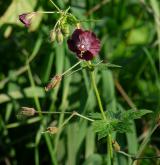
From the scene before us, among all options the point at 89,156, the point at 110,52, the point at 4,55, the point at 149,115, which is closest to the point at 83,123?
the point at 89,156

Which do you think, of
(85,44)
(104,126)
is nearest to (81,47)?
(85,44)

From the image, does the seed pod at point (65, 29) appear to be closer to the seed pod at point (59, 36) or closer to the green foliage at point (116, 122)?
the seed pod at point (59, 36)

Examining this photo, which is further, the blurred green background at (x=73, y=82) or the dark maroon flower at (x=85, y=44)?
the blurred green background at (x=73, y=82)

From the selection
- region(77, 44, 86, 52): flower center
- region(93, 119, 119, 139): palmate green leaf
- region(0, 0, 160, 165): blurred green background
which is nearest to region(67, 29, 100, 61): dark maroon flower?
region(77, 44, 86, 52): flower center

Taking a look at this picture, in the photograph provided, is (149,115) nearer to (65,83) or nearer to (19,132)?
(65,83)

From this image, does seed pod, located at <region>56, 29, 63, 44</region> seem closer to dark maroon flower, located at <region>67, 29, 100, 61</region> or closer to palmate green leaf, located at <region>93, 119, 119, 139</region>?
dark maroon flower, located at <region>67, 29, 100, 61</region>

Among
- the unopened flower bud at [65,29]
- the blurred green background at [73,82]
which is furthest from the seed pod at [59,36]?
the blurred green background at [73,82]

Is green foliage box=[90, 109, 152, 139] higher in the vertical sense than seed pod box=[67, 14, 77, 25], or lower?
lower
